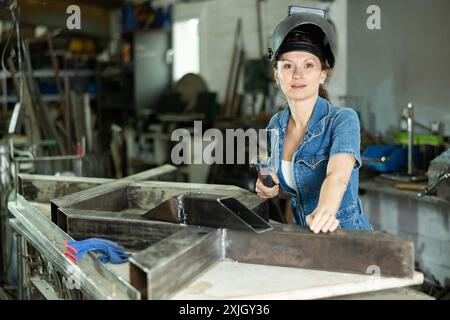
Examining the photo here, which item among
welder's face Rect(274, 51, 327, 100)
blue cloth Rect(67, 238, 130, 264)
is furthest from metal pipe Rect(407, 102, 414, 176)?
blue cloth Rect(67, 238, 130, 264)

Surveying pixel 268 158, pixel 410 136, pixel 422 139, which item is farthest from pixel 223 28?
pixel 268 158

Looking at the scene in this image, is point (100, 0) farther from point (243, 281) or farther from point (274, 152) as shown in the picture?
point (243, 281)

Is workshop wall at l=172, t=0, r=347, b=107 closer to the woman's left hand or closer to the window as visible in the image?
the window

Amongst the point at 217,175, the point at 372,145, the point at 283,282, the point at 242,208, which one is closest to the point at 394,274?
the point at 283,282

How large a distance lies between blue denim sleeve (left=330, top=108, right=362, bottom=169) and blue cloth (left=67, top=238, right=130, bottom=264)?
623mm

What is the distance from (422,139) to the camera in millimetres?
3244

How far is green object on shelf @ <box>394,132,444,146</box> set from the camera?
3.17 m

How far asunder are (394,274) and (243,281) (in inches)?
13.6

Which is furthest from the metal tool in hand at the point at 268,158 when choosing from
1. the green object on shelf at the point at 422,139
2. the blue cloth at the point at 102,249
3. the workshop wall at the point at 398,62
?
the workshop wall at the point at 398,62

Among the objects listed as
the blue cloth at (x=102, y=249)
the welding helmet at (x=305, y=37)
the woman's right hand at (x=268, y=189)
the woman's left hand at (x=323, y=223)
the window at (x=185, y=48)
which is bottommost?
the blue cloth at (x=102, y=249)

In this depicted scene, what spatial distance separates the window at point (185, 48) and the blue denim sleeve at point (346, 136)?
437 centimetres

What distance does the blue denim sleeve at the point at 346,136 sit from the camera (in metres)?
1.54

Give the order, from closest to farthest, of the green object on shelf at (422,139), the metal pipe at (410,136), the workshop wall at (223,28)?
the metal pipe at (410,136)
the green object on shelf at (422,139)
the workshop wall at (223,28)

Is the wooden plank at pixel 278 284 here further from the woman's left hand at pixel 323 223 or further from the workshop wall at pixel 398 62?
the workshop wall at pixel 398 62
